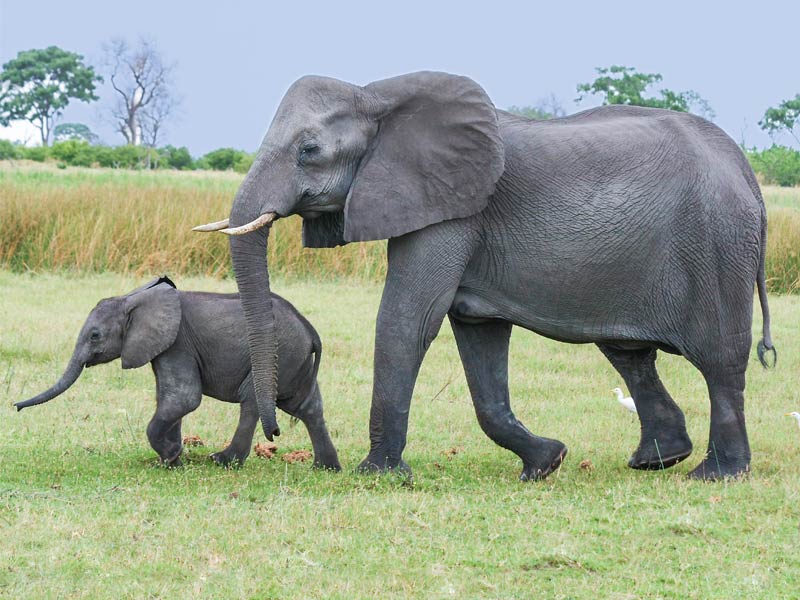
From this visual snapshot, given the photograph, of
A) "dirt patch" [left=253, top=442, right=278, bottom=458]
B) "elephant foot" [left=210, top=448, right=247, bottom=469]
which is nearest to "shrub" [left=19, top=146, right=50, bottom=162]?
"dirt patch" [left=253, top=442, right=278, bottom=458]

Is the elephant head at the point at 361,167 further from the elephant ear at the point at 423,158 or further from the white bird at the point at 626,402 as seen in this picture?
the white bird at the point at 626,402

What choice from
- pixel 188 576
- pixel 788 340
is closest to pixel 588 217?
pixel 188 576

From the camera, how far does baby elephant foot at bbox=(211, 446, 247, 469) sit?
8.27 m

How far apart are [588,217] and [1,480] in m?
3.66

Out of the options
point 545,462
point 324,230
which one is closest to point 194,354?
point 324,230

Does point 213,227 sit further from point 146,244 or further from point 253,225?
point 146,244

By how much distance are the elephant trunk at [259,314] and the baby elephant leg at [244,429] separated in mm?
701

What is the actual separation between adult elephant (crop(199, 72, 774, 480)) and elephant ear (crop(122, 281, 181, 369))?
79cm

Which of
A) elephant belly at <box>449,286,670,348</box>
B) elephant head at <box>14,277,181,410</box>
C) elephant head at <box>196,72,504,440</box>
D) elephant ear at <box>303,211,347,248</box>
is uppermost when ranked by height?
elephant head at <box>196,72,504,440</box>

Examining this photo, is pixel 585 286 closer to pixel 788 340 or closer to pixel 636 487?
pixel 636 487

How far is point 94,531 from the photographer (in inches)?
250

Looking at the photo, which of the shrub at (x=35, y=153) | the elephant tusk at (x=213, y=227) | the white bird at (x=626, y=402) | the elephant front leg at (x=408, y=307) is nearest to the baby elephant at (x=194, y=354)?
→ the elephant front leg at (x=408, y=307)

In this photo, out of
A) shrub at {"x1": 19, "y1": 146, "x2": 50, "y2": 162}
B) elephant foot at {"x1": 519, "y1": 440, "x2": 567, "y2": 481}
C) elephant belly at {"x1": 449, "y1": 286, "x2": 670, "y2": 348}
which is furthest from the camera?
shrub at {"x1": 19, "y1": 146, "x2": 50, "y2": 162}

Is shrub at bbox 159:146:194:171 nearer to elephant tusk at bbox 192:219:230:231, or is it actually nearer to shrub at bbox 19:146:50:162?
shrub at bbox 19:146:50:162
